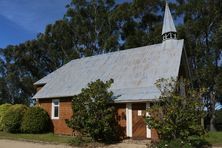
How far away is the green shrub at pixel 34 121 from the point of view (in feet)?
86.9

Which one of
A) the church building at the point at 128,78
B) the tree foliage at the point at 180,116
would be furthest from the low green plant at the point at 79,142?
the tree foliage at the point at 180,116

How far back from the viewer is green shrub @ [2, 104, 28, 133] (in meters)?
27.3

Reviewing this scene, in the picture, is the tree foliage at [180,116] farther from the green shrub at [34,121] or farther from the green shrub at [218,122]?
the green shrub at [218,122]

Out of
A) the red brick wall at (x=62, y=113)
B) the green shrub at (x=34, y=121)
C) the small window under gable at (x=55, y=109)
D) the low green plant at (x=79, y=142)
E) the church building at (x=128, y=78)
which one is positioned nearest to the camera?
the low green plant at (x=79, y=142)

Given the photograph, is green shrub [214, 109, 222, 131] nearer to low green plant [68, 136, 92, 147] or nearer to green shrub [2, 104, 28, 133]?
low green plant [68, 136, 92, 147]

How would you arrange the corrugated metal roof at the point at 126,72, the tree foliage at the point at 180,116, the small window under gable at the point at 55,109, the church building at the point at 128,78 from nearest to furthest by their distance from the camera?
the tree foliage at the point at 180,116
the church building at the point at 128,78
the corrugated metal roof at the point at 126,72
the small window under gable at the point at 55,109

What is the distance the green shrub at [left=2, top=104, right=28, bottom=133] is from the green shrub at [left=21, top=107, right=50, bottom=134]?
585 millimetres

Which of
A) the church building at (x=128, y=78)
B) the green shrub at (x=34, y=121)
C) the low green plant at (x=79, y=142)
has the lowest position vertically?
the low green plant at (x=79, y=142)

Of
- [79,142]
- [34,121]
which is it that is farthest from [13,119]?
[79,142]

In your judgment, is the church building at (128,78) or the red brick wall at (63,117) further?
the red brick wall at (63,117)

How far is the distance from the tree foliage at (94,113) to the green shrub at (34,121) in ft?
19.7

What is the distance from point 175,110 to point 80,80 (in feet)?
42.5

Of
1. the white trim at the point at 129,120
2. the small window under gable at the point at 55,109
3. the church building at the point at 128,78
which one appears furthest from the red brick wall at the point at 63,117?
the white trim at the point at 129,120

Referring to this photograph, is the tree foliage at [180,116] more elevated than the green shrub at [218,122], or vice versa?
the tree foliage at [180,116]
